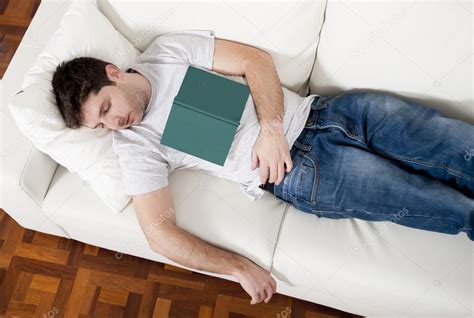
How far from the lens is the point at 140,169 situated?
1247mm

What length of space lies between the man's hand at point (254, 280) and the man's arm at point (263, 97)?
257mm

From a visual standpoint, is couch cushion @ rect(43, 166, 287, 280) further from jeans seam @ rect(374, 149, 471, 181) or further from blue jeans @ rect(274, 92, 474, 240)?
jeans seam @ rect(374, 149, 471, 181)

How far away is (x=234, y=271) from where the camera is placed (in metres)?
1.27

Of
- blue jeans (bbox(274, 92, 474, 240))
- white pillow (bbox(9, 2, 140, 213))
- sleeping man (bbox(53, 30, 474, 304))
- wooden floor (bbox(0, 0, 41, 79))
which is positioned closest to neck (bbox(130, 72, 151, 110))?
sleeping man (bbox(53, 30, 474, 304))

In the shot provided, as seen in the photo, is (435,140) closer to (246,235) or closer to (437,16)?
(437,16)

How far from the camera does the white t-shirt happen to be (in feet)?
4.16

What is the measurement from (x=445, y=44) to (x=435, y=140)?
273mm

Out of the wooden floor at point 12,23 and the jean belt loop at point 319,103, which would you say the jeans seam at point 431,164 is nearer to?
the jean belt loop at point 319,103

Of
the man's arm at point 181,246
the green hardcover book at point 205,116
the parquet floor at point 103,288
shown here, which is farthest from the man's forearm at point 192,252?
the parquet floor at point 103,288

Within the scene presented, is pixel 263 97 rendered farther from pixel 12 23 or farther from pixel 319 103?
pixel 12 23

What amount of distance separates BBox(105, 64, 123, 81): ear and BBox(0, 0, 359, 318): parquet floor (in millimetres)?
727

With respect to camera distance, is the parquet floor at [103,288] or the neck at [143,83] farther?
the parquet floor at [103,288]

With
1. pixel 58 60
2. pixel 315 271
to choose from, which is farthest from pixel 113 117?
pixel 315 271

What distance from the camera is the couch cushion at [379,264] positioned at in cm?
123
